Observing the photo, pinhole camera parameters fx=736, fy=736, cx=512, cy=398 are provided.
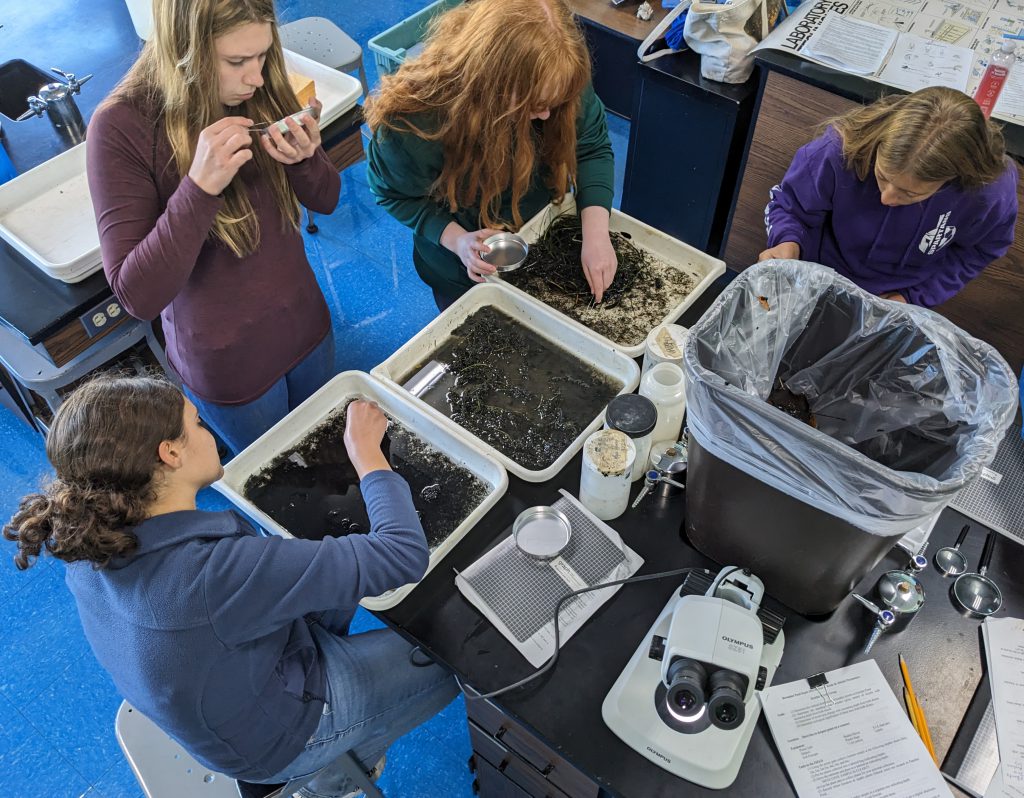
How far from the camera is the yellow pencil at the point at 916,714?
3.48 ft

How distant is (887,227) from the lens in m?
1.72

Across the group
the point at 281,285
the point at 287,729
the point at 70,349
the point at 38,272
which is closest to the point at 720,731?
the point at 287,729

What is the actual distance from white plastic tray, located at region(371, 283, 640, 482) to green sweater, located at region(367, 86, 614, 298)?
175mm

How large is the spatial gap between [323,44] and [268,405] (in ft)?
5.68

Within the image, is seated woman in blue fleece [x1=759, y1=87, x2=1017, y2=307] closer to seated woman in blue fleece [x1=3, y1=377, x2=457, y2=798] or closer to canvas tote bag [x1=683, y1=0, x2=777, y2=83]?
canvas tote bag [x1=683, y1=0, x2=777, y2=83]

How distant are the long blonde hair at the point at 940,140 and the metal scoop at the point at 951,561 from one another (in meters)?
0.75

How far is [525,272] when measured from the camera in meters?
1.74

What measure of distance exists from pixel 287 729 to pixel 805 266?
1.11 m

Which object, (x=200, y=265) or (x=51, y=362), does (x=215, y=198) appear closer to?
(x=200, y=265)

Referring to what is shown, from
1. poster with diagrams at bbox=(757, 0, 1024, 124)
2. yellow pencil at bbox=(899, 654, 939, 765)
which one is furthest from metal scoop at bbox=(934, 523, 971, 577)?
poster with diagrams at bbox=(757, 0, 1024, 124)

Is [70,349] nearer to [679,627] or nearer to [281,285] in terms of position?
[281,285]

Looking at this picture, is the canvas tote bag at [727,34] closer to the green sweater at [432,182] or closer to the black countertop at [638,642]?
the green sweater at [432,182]

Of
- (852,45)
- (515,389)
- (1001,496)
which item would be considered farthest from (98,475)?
(852,45)

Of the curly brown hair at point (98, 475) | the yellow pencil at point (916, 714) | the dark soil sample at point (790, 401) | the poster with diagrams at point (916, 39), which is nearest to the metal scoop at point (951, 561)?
the yellow pencil at point (916, 714)
